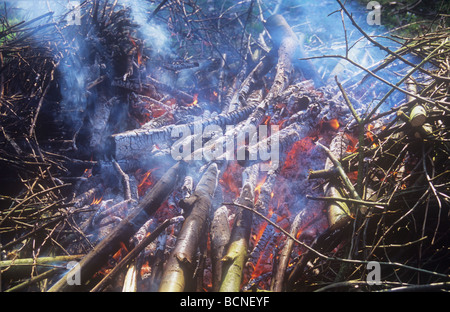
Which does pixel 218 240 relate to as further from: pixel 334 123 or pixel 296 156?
pixel 334 123

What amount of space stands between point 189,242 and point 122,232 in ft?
2.25

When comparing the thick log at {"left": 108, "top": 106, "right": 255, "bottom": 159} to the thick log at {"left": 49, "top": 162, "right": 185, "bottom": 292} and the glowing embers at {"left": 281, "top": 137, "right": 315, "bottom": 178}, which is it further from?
the glowing embers at {"left": 281, "top": 137, "right": 315, "bottom": 178}

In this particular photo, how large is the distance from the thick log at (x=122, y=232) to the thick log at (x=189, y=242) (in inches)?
15.7

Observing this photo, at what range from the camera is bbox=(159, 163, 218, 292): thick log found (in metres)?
1.81

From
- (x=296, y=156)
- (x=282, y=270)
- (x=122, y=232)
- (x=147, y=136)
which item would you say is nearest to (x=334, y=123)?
(x=296, y=156)

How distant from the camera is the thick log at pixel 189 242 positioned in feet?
5.95

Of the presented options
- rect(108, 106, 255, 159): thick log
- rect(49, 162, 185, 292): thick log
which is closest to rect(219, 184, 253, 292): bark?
rect(49, 162, 185, 292): thick log

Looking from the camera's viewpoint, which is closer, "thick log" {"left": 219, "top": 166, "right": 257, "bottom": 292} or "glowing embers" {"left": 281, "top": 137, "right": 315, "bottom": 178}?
"thick log" {"left": 219, "top": 166, "right": 257, "bottom": 292}

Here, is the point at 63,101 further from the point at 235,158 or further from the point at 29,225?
the point at 235,158

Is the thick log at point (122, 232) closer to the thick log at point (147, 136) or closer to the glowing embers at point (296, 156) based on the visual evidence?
the thick log at point (147, 136)

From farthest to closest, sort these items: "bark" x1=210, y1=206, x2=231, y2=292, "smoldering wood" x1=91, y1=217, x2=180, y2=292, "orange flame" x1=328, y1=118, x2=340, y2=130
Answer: "orange flame" x1=328, y1=118, x2=340, y2=130, "bark" x1=210, y1=206, x2=231, y2=292, "smoldering wood" x1=91, y1=217, x2=180, y2=292

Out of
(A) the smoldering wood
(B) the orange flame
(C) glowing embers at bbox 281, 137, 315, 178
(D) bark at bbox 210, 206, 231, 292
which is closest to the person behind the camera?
(A) the smoldering wood

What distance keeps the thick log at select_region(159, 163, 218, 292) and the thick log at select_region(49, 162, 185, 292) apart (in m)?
0.40
